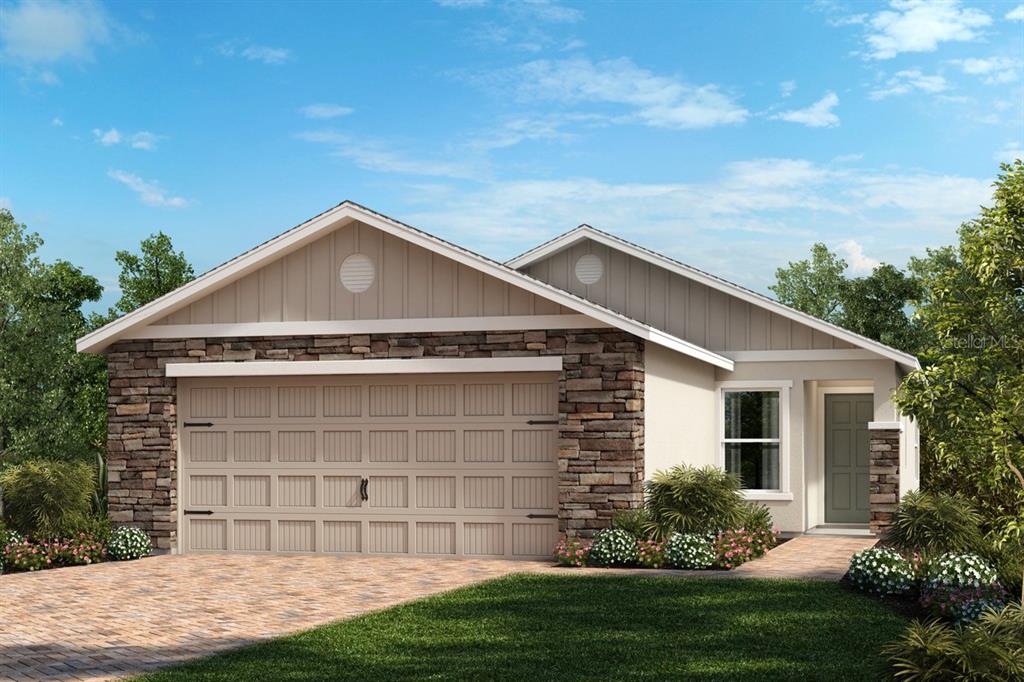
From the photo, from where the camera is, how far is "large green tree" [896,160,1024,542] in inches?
370

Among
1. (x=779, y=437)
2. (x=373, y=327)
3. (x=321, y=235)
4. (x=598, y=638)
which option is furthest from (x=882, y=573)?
(x=321, y=235)

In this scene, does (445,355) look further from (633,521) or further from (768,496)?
(768,496)

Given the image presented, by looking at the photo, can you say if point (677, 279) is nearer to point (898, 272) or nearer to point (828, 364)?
point (828, 364)

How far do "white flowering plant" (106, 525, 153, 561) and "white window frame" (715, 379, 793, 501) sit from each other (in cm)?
858

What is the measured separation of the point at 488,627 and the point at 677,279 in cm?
1006

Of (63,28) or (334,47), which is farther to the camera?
(63,28)

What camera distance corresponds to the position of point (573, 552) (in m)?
15.1

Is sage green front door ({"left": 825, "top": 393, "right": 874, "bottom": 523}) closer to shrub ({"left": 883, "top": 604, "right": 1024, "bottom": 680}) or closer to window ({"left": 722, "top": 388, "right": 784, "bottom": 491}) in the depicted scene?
window ({"left": 722, "top": 388, "right": 784, "bottom": 491})

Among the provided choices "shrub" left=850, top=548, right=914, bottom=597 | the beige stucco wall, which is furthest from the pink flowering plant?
"shrub" left=850, top=548, right=914, bottom=597

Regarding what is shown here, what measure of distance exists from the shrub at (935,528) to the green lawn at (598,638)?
1177 millimetres

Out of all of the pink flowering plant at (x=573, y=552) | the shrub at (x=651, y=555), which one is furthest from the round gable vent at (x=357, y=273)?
the shrub at (x=651, y=555)

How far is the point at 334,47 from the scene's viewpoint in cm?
2702

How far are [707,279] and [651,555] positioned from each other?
593cm

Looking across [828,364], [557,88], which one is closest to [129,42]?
[557,88]
